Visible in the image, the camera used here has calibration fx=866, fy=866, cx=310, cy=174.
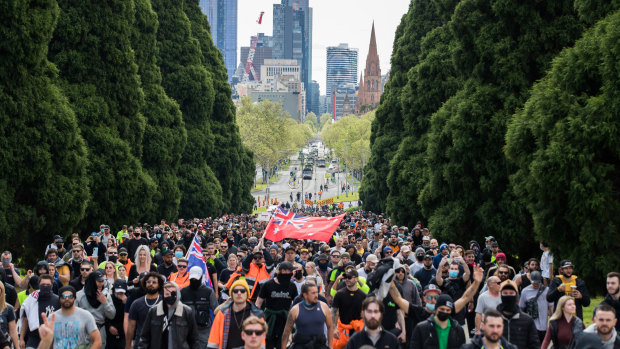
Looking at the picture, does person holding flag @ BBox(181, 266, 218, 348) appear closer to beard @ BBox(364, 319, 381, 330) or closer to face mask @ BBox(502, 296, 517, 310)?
beard @ BBox(364, 319, 381, 330)

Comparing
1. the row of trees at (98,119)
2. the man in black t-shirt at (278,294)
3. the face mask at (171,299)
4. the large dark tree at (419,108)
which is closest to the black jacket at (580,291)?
the man in black t-shirt at (278,294)

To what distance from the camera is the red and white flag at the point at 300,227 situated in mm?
20766

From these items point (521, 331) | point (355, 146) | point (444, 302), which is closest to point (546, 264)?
point (521, 331)

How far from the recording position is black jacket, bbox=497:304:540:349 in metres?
9.20

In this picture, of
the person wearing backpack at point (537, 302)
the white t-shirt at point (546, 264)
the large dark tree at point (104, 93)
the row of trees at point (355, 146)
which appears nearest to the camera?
the person wearing backpack at point (537, 302)

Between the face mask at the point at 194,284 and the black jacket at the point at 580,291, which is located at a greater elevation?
the face mask at the point at 194,284

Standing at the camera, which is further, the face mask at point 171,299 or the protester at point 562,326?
the protester at point 562,326

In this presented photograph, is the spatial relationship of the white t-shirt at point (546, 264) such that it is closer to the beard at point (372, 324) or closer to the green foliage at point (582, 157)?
the green foliage at point (582, 157)

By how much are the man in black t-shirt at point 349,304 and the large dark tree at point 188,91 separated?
3442 cm

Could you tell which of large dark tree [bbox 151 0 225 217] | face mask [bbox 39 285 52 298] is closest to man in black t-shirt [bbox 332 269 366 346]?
face mask [bbox 39 285 52 298]

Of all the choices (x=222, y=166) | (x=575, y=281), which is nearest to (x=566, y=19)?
(x=575, y=281)

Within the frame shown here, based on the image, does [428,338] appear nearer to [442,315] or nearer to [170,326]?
[442,315]

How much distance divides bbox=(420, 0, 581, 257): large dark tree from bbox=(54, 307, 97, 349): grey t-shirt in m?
17.2

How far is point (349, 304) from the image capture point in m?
10.9
